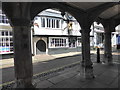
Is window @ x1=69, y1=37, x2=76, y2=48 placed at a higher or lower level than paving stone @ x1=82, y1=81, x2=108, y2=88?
higher

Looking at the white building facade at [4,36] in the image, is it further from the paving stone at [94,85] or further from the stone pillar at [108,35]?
the paving stone at [94,85]

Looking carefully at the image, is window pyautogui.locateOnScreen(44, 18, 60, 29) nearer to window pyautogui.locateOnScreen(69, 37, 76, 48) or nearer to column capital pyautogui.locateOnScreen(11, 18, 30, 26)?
window pyautogui.locateOnScreen(69, 37, 76, 48)

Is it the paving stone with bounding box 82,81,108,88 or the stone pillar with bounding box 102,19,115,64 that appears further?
the stone pillar with bounding box 102,19,115,64

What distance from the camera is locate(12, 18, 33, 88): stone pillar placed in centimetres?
298

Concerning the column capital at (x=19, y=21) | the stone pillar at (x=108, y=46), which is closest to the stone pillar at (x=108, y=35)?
the stone pillar at (x=108, y=46)

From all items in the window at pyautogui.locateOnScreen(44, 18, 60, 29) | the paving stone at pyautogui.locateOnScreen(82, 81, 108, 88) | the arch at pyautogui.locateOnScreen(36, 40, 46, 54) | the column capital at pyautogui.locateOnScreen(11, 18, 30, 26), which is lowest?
the paving stone at pyautogui.locateOnScreen(82, 81, 108, 88)

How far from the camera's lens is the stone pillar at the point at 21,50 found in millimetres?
2979

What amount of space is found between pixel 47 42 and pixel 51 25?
2947mm

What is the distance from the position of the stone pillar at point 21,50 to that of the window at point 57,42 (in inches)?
566

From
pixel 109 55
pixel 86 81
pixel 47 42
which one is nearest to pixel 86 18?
pixel 86 81

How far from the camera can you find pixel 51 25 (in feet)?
57.0

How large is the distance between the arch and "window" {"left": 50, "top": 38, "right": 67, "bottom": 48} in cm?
134

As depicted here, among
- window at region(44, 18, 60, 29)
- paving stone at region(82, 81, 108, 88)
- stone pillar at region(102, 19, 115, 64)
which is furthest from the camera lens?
window at region(44, 18, 60, 29)

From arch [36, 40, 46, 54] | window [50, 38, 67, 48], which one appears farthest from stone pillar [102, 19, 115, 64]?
arch [36, 40, 46, 54]
